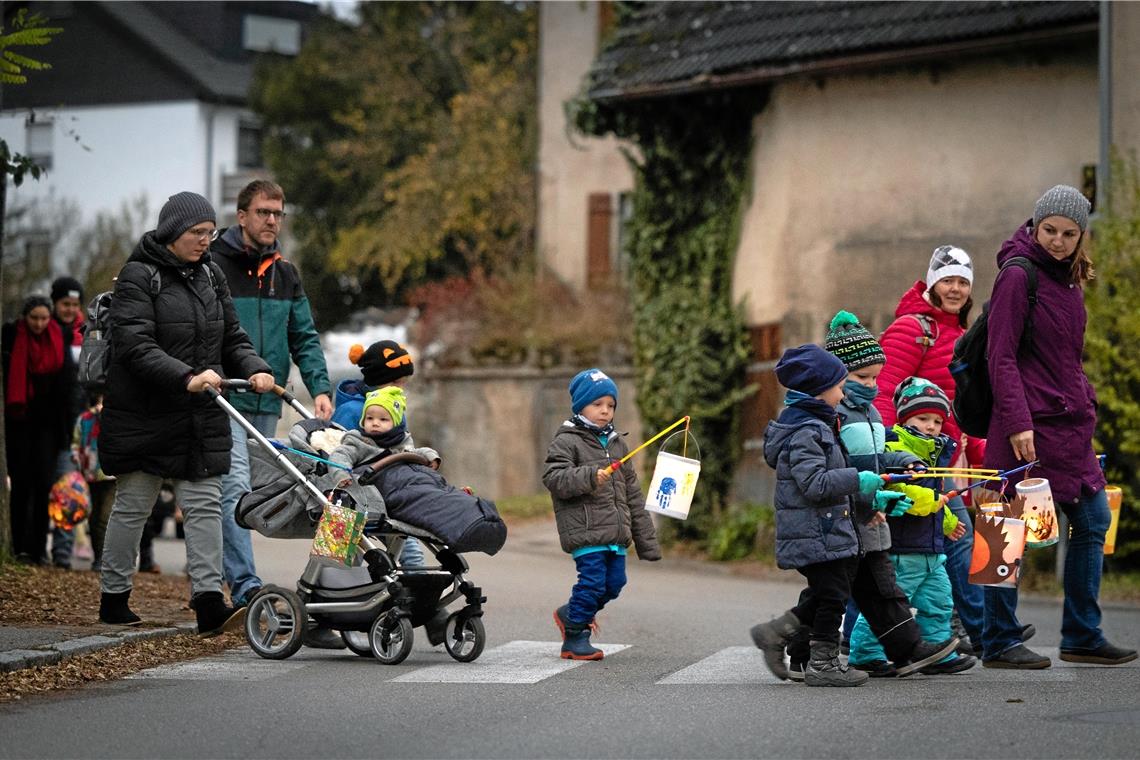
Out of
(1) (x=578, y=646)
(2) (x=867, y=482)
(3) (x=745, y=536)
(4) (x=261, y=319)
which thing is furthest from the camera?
(3) (x=745, y=536)

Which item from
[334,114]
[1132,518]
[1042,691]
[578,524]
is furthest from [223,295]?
[334,114]

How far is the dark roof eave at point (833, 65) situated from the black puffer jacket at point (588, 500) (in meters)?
8.66

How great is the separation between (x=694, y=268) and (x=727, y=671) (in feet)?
37.2

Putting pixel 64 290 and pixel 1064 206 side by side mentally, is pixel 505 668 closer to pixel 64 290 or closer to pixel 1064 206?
pixel 1064 206

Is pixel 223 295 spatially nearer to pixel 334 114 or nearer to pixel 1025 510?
pixel 1025 510

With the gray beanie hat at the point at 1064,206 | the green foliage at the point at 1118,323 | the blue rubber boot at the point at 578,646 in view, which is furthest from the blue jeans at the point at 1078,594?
the green foliage at the point at 1118,323

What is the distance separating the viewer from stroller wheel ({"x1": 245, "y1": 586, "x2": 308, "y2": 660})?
29.2 ft

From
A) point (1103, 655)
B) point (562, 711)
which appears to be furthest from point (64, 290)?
point (1103, 655)

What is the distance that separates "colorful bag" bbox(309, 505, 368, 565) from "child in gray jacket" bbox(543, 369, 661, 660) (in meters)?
1.03

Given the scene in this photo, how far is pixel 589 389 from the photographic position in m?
9.33

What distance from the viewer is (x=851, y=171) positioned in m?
18.3

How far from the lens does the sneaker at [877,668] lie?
8.47 m

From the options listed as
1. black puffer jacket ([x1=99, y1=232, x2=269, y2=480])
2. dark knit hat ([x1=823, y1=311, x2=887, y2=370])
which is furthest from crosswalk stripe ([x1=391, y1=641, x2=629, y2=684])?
dark knit hat ([x1=823, y1=311, x2=887, y2=370])

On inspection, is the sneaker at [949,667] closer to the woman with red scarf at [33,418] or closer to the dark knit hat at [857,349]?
the dark knit hat at [857,349]
